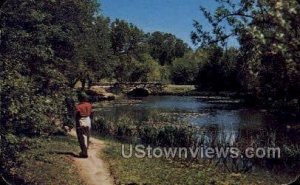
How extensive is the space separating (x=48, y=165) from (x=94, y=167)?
2.96 ft

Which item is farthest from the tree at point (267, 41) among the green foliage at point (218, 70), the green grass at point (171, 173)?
the green grass at point (171, 173)

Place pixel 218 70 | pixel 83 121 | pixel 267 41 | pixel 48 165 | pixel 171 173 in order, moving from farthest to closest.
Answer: pixel 83 121 → pixel 48 165 → pixel 171 173 → pixel 218 70 → pixel 267 41

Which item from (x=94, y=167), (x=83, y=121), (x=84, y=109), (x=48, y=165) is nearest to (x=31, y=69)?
(x=84, y=109)

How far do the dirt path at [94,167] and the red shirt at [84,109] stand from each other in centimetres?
72

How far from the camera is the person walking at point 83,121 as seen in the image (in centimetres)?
938

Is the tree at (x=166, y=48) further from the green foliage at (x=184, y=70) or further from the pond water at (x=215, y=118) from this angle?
the pond water at (x=215, y=118)

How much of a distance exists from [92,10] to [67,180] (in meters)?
3.56

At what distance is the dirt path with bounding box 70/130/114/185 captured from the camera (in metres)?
8.89

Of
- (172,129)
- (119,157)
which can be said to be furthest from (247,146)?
(119,157)

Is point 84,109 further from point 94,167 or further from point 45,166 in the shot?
point 45,166

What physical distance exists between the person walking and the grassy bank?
403mm

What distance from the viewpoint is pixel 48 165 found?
29.7 ft

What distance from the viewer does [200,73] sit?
8078mm

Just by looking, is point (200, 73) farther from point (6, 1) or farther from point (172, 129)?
point (6, 1)
